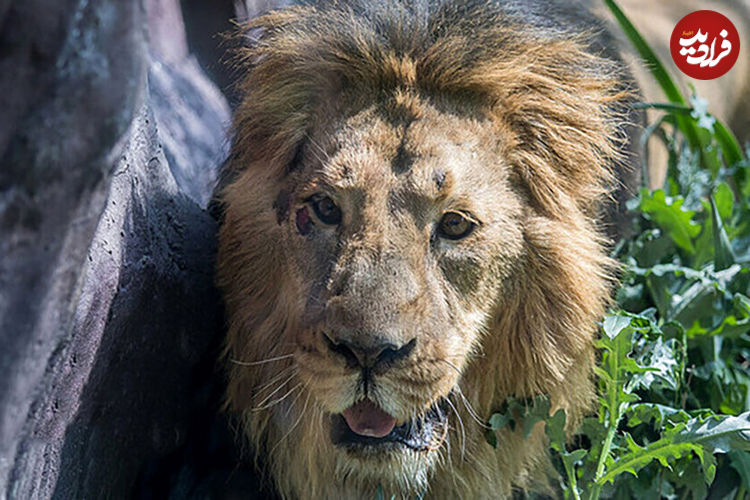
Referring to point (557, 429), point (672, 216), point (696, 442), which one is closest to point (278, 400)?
point (557, 429)

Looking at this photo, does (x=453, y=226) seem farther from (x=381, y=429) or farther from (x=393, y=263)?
(x=381, y=429)

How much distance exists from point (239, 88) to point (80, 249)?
4.51ft

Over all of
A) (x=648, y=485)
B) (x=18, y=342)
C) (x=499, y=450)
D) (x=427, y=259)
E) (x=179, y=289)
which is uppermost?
(x=18, y=342)

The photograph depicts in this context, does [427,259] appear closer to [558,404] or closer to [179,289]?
[558,404]

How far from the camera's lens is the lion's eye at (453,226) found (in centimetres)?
238

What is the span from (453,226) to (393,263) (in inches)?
9.3

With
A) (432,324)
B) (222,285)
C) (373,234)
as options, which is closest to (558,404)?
(432,324)

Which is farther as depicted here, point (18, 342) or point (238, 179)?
point (238, 179)

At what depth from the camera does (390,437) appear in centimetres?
238

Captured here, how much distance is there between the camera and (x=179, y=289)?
9.80 ft

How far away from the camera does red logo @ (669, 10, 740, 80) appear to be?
13.7ft

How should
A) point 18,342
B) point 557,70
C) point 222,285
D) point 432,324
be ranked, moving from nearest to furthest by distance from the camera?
point 18,342
point 432,324
point 557,70
point 222,285

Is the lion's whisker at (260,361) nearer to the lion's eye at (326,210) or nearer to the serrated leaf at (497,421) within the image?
the lion's eye at (326,210)

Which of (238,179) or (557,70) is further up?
(557,70)
